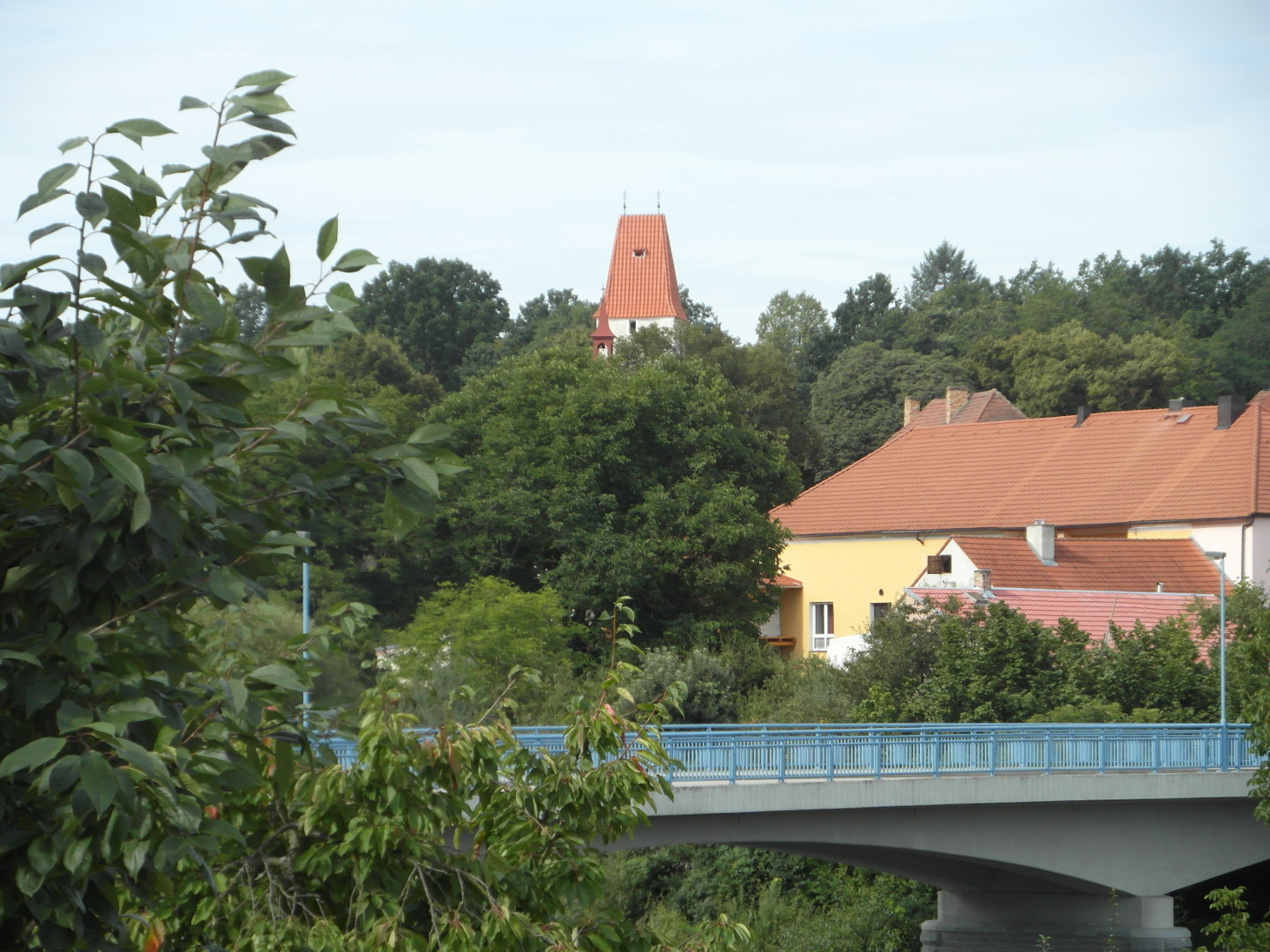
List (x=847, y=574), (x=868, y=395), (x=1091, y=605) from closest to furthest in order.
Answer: (x=1091, y=605) < (x=847, y=574) < (x=868, y=395)

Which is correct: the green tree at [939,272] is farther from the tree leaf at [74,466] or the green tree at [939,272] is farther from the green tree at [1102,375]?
the tree leaf at [74,466]

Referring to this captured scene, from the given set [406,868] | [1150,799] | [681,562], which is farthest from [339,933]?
[681,562]

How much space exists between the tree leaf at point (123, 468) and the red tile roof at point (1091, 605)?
1319 inches

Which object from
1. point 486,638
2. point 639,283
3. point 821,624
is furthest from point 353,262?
point 639,283

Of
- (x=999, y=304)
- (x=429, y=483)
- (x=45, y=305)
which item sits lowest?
(x=429, y=483)

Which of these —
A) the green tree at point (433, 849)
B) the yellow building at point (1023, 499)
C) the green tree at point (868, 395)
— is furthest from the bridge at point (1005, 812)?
the green tree at point (868, 395)

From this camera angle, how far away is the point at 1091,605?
38500mm

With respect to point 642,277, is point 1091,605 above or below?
below

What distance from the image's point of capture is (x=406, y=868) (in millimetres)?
5680

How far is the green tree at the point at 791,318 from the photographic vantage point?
100875 mm

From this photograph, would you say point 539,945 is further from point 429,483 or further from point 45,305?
point 45,305

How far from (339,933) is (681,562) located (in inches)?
1353

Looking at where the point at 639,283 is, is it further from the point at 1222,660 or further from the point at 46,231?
the point at 46,231

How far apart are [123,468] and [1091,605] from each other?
37796 mm
